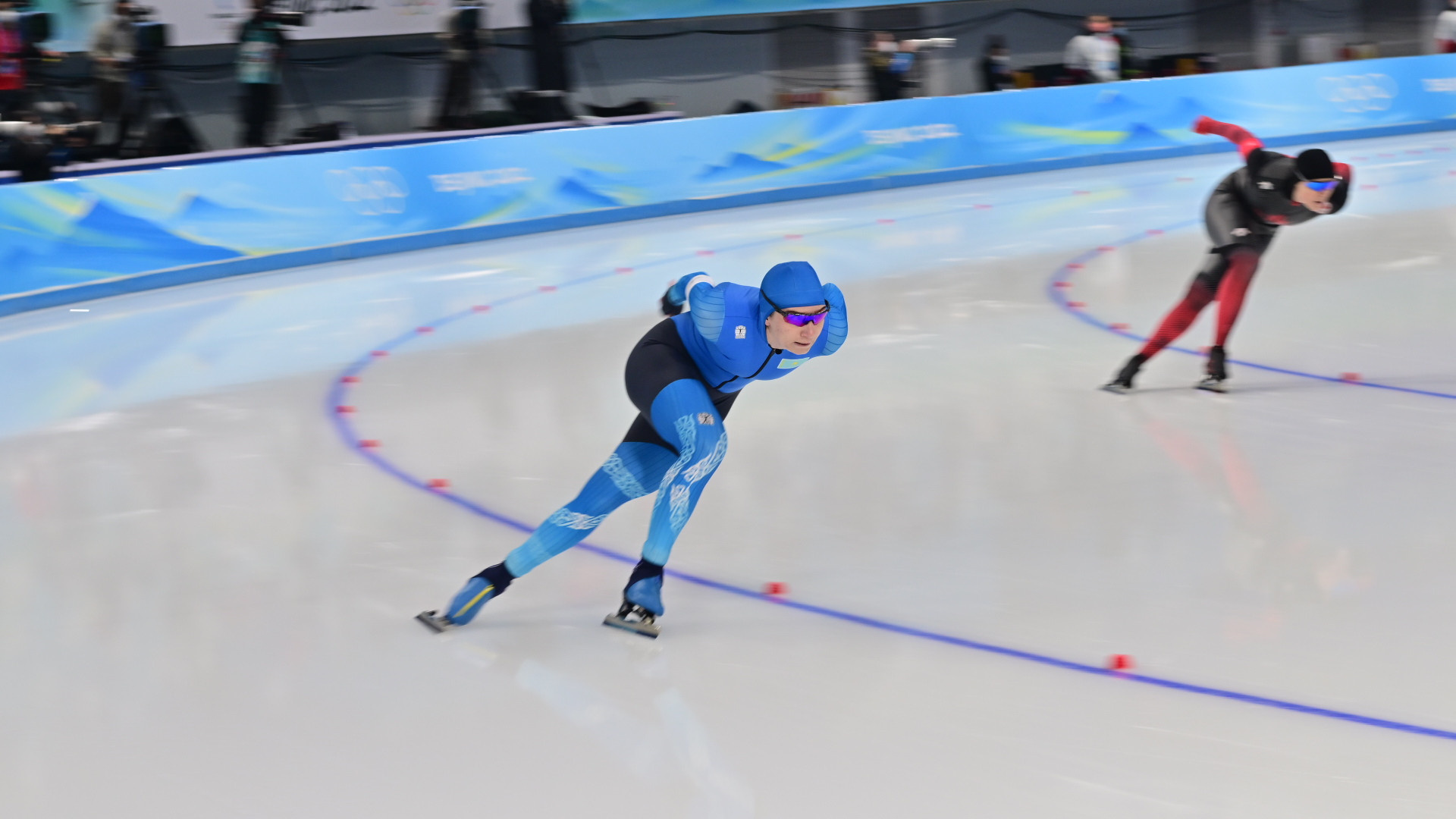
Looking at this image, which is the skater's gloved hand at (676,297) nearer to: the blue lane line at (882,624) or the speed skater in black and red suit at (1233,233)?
the blue lane line at (882,624)

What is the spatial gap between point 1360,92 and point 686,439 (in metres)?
13.7

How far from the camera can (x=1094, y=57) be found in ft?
46.1

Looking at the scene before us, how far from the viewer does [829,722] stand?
2982 mm

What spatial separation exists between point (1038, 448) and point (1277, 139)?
10303 mm

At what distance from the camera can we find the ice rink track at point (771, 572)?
2.78 meters

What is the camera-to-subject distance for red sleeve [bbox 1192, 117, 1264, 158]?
5.52 metres

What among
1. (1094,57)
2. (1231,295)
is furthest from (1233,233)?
(1094,57)

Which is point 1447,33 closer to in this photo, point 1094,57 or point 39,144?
point 1094,57

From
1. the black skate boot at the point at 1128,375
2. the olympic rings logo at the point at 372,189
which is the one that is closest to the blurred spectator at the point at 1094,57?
the olympic rings logo at the point at 372,189

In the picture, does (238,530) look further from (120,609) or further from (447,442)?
(447,442)

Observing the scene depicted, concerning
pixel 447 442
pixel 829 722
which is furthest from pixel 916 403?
pixel 829 722

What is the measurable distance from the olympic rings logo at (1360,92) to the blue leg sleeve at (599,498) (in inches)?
513

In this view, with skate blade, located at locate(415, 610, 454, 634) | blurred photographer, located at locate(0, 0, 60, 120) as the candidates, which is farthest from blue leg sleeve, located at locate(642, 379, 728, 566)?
blurred photographer, located at locate(0, 0, 60, 120)

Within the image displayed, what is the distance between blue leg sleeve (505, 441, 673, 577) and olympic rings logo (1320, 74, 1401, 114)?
13.0 m
